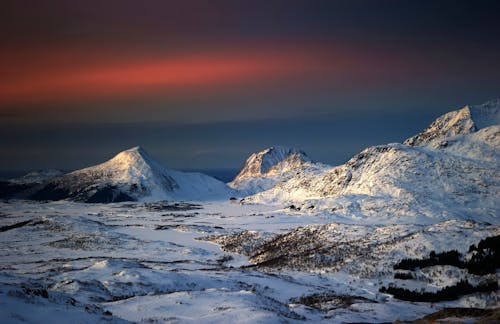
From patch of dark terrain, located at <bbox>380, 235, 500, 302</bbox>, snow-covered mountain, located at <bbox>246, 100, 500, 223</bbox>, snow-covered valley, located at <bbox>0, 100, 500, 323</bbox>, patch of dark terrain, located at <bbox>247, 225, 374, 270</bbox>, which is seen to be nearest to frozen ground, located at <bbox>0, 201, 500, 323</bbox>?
snow-covered valley, located at <bbox>0, 100, 500, 323</bbox>

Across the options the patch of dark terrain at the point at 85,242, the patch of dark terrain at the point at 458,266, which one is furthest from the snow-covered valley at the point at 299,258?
the patch of dark terrain at the point at 85,242

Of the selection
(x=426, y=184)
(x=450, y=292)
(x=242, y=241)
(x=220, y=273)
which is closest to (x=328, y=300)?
(x=450, y=292)

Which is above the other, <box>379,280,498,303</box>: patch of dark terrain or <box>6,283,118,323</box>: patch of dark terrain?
<box>6,283,118,323</box>: patch of dark terrain

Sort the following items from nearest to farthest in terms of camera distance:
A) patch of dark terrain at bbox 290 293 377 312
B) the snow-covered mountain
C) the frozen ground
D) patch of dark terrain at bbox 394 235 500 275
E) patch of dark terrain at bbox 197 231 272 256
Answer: the frozen ground
patch of dark terrain at bbox 290 293 377 312
patch of dark terrain at bbox 394 235 500 275
patch of dark terrain at bbox 197 231 272 256
the snow-covered mountain

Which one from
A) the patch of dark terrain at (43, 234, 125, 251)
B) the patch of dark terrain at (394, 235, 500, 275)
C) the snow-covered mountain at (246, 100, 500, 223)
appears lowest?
the patch of dark terrain at (43, 234, 125, 251)

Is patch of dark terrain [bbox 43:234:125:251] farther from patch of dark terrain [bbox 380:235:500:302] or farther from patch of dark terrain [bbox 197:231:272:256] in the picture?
patch of dark terrain [bbox 380:235:500:302]

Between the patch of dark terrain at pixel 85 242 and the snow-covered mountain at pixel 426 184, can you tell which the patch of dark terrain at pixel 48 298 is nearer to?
the patch of dark terrain at pixel 85 242
